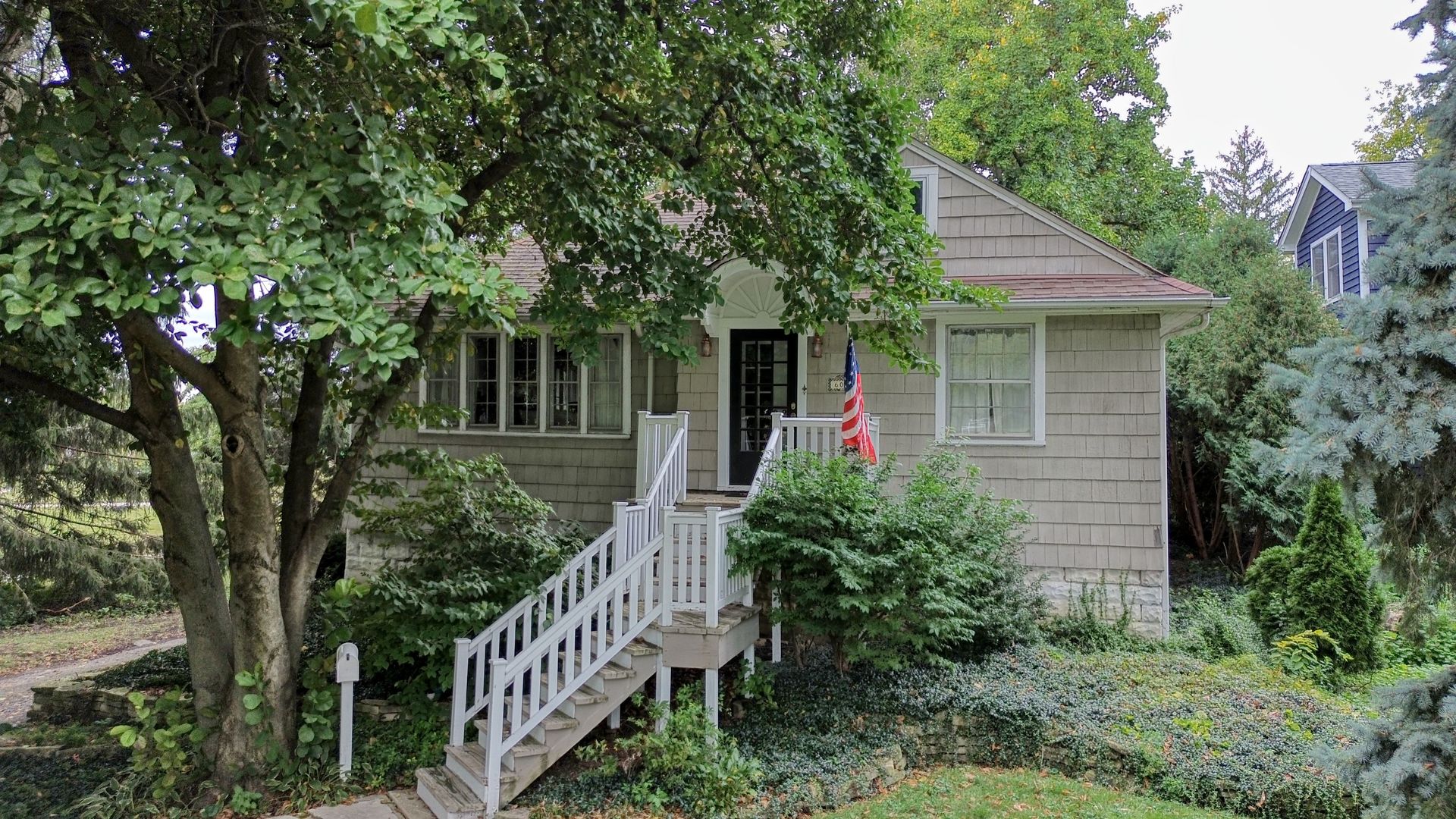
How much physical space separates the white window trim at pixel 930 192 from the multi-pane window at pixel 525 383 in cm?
527

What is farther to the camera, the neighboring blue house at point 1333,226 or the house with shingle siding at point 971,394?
the neighboring blue house at point 1333,226

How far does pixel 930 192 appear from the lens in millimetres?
10719

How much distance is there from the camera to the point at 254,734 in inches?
257

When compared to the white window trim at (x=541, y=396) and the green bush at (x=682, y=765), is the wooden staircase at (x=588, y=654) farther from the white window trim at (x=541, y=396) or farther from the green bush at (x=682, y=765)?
the white window trim at (x=541, y=396)

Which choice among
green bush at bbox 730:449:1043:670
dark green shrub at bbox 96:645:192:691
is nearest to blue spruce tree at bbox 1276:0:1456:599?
green bush at bbox 730:449:1043:670

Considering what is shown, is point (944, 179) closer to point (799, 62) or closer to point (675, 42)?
point (799, 62)

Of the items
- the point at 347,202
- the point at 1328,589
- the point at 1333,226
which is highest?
the point at 1333,226

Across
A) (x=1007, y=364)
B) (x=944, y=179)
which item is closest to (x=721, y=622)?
(x=1007, y=364)

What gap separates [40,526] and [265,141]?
12407 mm

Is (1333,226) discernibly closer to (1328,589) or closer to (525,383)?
(1328,589)

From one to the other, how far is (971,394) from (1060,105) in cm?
1295

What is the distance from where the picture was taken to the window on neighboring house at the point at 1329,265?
18.8 metres

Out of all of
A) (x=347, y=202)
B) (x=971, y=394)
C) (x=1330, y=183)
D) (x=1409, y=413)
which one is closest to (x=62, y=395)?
(x=347, y=202)

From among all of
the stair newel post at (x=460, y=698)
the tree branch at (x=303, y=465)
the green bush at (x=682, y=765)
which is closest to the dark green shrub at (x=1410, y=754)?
the green bush at (x=682, y=765)
